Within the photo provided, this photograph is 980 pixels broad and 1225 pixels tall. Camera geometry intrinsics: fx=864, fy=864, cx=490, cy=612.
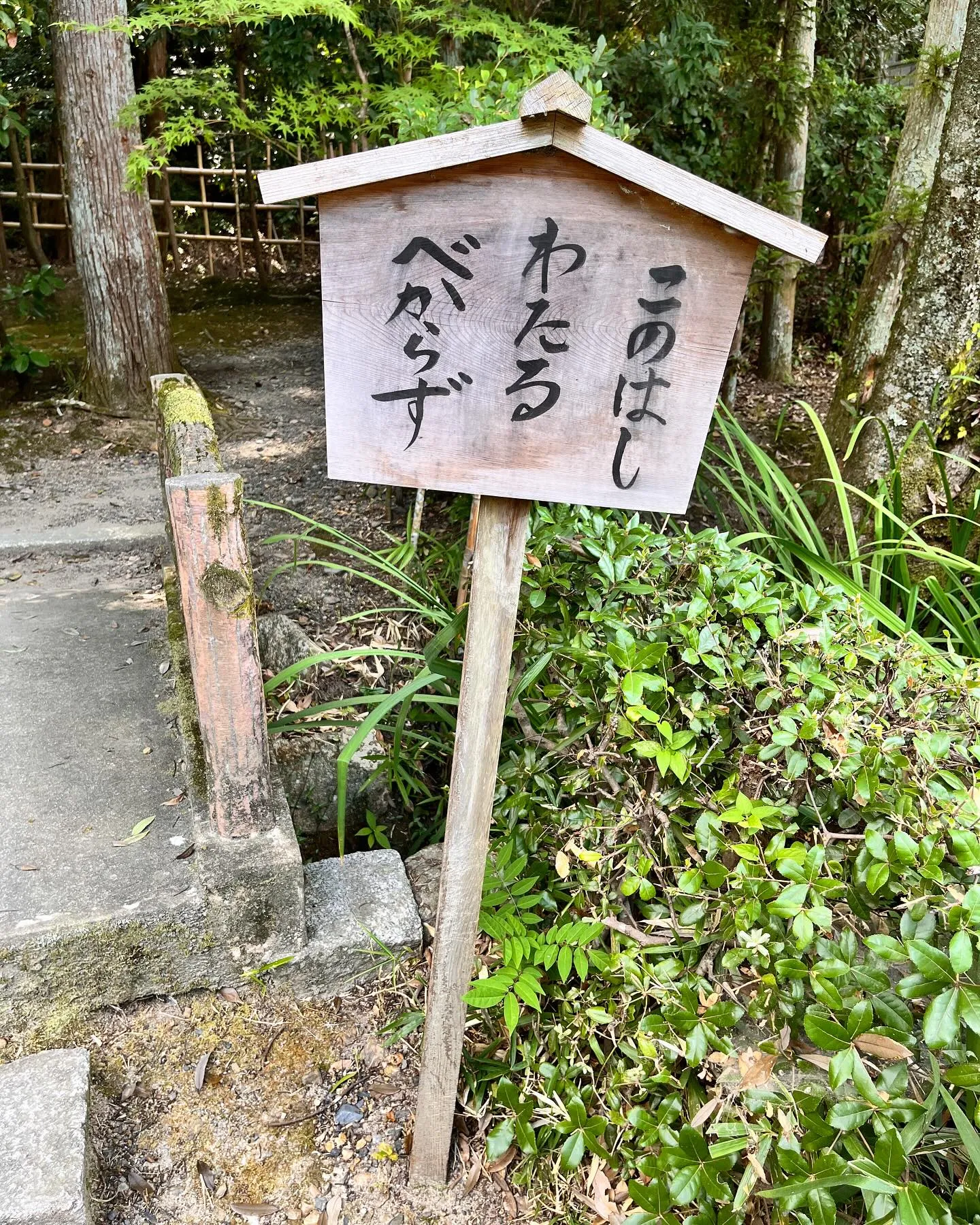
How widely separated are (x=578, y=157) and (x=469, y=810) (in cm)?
109

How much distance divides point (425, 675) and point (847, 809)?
1.07m

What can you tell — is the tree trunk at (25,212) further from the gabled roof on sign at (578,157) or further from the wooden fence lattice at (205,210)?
the gabled roof on sign at (578,157)

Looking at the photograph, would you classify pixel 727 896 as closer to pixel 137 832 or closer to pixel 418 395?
pixel 418 395

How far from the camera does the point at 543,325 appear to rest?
129 centimetres

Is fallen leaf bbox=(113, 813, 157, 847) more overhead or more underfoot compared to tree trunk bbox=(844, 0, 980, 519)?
more underfoot

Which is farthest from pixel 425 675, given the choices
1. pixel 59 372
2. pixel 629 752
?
pixel 59 372

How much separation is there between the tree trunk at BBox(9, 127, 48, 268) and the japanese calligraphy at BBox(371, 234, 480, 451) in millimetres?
7957

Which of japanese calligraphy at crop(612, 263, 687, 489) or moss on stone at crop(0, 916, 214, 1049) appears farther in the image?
moss on stone at crop(0, 916, 214, 1049)

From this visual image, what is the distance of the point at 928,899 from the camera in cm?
132

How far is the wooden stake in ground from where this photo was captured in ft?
4.91

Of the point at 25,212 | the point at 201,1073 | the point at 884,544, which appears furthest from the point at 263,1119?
the point at 25,212

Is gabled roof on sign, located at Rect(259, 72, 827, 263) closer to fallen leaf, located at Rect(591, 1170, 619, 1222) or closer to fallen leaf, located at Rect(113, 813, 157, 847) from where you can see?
fallen leaf, located at Rect(113, 813, 157, 847)

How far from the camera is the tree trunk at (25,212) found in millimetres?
7648

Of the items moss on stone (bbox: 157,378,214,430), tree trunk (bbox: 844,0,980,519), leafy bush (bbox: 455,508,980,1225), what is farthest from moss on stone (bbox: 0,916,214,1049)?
tree trunk (bbox: 844,0,980,519)
